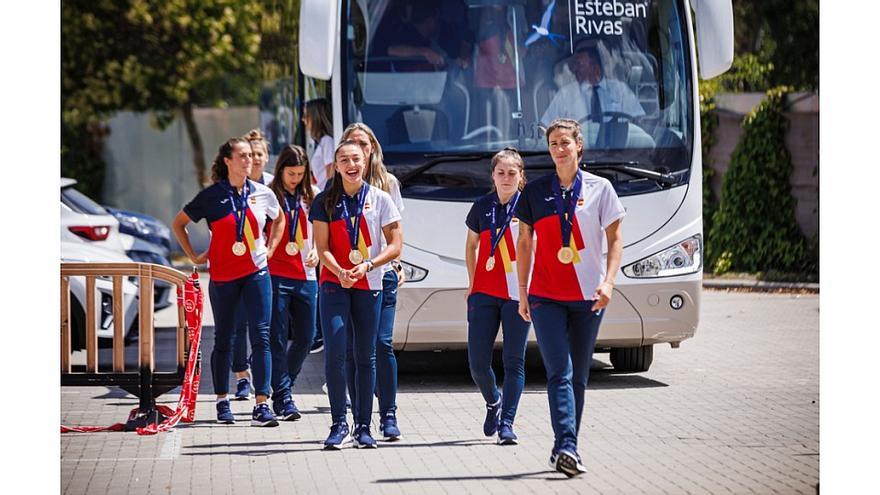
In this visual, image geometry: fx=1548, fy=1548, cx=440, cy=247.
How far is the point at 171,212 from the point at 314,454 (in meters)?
20.9

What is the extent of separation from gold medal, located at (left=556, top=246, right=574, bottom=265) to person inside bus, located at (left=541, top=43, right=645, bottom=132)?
3.29m

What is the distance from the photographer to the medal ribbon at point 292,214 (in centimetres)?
996

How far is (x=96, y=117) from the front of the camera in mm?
27391

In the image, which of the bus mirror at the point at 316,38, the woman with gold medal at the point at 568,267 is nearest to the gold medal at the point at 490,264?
the woman with gold medal at the point at 568,267

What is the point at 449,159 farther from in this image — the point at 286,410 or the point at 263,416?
the point at 263,416

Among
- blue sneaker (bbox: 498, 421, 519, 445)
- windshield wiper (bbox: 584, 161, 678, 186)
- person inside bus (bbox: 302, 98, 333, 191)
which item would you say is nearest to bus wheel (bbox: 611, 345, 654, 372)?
windshield wiper (bbox: 584, 161, 678, 186)

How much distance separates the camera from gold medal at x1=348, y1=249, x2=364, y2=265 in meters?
8.66

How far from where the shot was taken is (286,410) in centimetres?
991

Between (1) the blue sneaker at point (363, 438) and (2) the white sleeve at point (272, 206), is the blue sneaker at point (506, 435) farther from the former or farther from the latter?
(2) the white sleeve at point (272, 206)

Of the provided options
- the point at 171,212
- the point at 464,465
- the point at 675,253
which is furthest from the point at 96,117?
the point at 464,465

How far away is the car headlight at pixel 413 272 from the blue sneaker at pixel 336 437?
2.30 meters

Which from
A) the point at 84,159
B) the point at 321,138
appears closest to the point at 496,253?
the point at 321,138

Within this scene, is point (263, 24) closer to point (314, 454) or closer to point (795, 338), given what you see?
point (795, 338)

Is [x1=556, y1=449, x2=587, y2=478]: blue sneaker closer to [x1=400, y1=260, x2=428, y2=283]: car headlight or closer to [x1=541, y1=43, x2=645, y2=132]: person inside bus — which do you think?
[x1=400, y1=260, x2=428, y2=283]: car headlight
